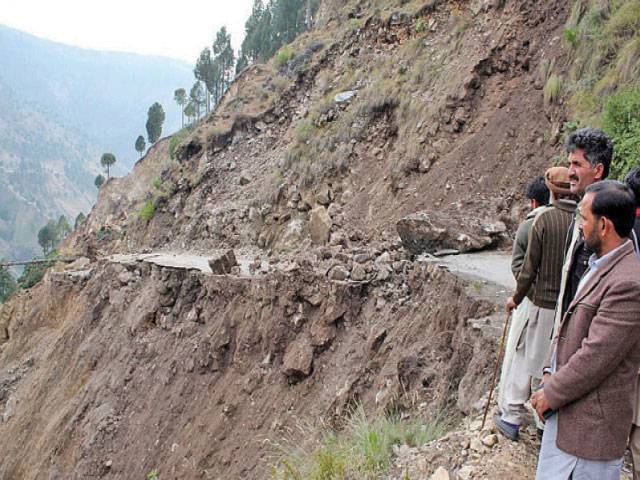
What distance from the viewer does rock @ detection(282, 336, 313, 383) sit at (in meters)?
8.45

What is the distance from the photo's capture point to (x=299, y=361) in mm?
8531

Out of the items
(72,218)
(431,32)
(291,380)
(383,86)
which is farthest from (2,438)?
(72,218)

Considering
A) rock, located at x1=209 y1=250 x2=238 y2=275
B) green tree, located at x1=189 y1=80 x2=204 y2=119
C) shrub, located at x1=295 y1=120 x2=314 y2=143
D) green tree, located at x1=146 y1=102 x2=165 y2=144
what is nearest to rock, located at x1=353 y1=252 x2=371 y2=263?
rock, located at x1=209 y1=250 x2=238 y2=275

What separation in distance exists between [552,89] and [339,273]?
665 cm

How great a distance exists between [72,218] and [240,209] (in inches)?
7284

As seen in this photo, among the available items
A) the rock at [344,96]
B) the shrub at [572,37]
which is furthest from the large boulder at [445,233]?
the rock at [344,96]

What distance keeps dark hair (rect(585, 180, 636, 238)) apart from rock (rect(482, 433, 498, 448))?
1798mm

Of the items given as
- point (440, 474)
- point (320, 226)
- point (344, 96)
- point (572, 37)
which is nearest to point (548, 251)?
point (440, 474)

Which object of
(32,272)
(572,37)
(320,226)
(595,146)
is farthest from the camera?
(32,272)

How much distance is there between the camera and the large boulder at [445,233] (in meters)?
9.49

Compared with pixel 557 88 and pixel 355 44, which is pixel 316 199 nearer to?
pixel 557 88

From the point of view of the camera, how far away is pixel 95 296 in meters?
15.8

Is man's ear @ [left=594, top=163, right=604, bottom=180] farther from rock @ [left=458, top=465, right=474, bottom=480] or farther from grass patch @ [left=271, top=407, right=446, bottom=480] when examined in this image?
grass patch @ [left=271, top=407, right=446, bottom=480]

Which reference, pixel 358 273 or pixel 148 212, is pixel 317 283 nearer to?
pixel 358 273
